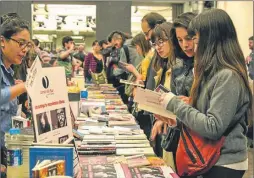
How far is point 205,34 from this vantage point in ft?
6.32

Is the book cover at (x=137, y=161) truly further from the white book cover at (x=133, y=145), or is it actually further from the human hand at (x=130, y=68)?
the human hand at (x=130, y=68)

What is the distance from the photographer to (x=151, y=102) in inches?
87.1

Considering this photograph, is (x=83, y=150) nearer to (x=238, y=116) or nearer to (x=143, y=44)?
(x=238, y=116)

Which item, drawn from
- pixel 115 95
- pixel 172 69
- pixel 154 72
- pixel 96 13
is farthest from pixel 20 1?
pixel 172 69

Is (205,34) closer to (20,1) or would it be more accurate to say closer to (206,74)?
(206,74)

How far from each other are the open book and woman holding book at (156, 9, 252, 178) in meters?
0.19

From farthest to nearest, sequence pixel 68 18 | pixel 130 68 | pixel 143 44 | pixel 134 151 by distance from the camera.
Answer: pixel 68 18 < pixel 143 44 < pixel 130 68 < pixel 134 151

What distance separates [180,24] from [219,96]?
2.70 feet

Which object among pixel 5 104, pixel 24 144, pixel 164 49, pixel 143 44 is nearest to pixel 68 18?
pixel 143 44

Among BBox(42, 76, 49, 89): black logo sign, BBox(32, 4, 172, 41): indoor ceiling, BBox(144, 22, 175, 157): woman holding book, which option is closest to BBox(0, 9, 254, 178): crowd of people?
BBox(42, 76, 49, 89): black logo sign

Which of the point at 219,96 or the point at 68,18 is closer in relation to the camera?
the point at 219,96

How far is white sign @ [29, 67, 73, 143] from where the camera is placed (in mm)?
1755

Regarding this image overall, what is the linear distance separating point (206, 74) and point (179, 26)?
0.68 metres

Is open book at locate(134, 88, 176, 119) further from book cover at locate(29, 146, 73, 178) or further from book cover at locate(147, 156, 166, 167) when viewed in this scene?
book cover at locate(29, 146, 73, 178)
